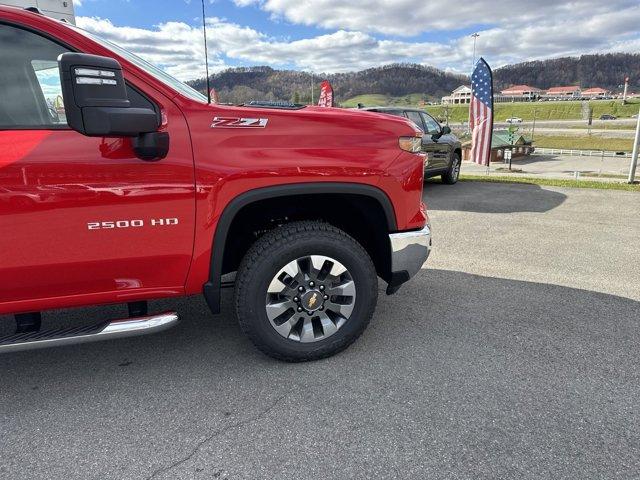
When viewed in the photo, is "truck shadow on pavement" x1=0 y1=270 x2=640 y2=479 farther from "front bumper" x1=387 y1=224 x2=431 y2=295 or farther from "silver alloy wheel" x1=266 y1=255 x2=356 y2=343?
"front bumper" x1=387 y1=224 x2=431 y2=295

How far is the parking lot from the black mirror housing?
147cm

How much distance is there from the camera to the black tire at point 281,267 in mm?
2648

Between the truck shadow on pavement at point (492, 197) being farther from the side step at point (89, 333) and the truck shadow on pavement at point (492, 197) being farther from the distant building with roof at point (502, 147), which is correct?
the distant building with roof at point (502, 147)

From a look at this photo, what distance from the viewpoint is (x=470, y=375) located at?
8.84 ft

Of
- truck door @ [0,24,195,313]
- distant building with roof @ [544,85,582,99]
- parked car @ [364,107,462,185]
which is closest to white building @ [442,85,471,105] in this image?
distant building with roof @ [544,85,582,99]

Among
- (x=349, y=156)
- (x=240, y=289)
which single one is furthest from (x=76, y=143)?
(x=349, y=156)

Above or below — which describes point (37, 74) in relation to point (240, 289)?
above

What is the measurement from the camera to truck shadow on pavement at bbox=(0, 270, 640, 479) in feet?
6.73

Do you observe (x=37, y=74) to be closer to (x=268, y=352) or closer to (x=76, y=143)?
(x=76, y=143)

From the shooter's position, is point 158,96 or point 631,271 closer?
point 158,96

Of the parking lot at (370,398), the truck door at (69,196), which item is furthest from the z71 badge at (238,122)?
the parking lot at (370,398)

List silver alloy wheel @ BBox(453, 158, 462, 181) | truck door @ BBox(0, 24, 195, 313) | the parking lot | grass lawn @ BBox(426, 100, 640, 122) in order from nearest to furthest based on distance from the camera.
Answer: the parking lot → truck door @ BBox(0, 24, 195, 313) → silver alloy wheel @ BBox(453, 158, 462, 181) → grass lawn @ BBox(426, 100, 640, 122)

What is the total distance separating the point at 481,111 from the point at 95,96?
11.5m

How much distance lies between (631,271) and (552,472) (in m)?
3.30
